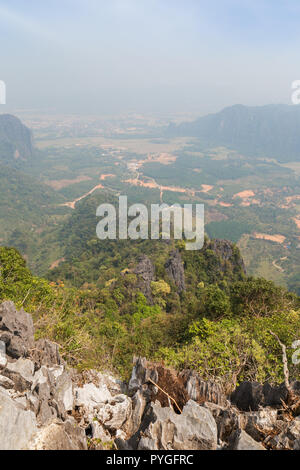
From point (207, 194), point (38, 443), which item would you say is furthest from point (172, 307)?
point (207, 194)

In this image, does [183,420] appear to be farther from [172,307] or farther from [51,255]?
[51,255]

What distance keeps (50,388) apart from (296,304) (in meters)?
23.5

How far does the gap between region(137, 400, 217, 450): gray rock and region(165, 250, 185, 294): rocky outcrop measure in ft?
128

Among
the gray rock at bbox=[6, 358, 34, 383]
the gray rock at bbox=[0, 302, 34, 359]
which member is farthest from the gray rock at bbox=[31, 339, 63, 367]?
the gray rock at bbox=[6, 358, 34, 383]

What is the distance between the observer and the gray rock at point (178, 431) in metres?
6.59

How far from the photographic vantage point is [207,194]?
6855 inches

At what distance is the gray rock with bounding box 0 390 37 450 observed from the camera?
233 inches

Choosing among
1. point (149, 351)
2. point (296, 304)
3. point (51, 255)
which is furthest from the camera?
point (51, 255)

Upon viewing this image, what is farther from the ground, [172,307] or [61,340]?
[61,340]

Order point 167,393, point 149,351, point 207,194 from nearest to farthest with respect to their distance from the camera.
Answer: point 167,393
point 149,351
point 207,194

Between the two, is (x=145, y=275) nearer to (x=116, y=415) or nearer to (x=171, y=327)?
(x=171, y=327)

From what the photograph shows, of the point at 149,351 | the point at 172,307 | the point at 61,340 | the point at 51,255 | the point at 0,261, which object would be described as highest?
the point at 0,261

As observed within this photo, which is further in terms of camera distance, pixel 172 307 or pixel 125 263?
pixel 125 263

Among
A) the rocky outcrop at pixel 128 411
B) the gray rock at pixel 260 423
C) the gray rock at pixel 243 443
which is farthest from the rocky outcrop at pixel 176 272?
the gray rock at pixel 243 443
